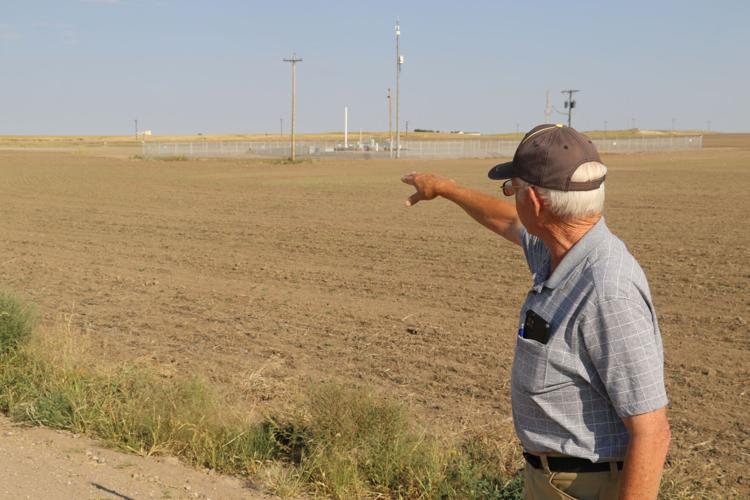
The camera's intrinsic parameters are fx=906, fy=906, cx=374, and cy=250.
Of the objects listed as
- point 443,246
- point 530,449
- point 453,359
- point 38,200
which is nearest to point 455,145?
point 38,200

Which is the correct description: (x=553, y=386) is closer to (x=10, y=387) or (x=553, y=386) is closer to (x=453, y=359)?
(x=10, y=387)

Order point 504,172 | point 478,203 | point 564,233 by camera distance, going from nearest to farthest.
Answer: point 564,233
point 504,172
point 478,203

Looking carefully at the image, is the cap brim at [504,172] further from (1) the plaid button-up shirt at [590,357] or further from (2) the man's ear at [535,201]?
(1) the plaid button-up shirt at [590,357]

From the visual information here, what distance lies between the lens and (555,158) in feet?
8.50

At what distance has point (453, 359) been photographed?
8.70 m

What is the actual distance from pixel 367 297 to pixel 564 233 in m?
9.36

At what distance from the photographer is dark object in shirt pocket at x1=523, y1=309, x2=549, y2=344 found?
2617 millimetres

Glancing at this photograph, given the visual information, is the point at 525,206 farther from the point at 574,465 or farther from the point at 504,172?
the point at 574,465

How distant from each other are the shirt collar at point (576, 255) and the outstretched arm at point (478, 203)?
0.90 meters

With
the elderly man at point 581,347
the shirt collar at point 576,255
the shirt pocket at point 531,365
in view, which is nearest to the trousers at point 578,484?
the elderly man at point 581,347

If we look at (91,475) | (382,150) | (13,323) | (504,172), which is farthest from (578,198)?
(382,150)

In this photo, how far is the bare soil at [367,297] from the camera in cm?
740

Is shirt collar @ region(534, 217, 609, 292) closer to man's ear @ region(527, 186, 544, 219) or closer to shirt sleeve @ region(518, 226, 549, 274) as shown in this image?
man's ear @ region(527, 186, 544, 219)

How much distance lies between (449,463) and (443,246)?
37.1 ft
